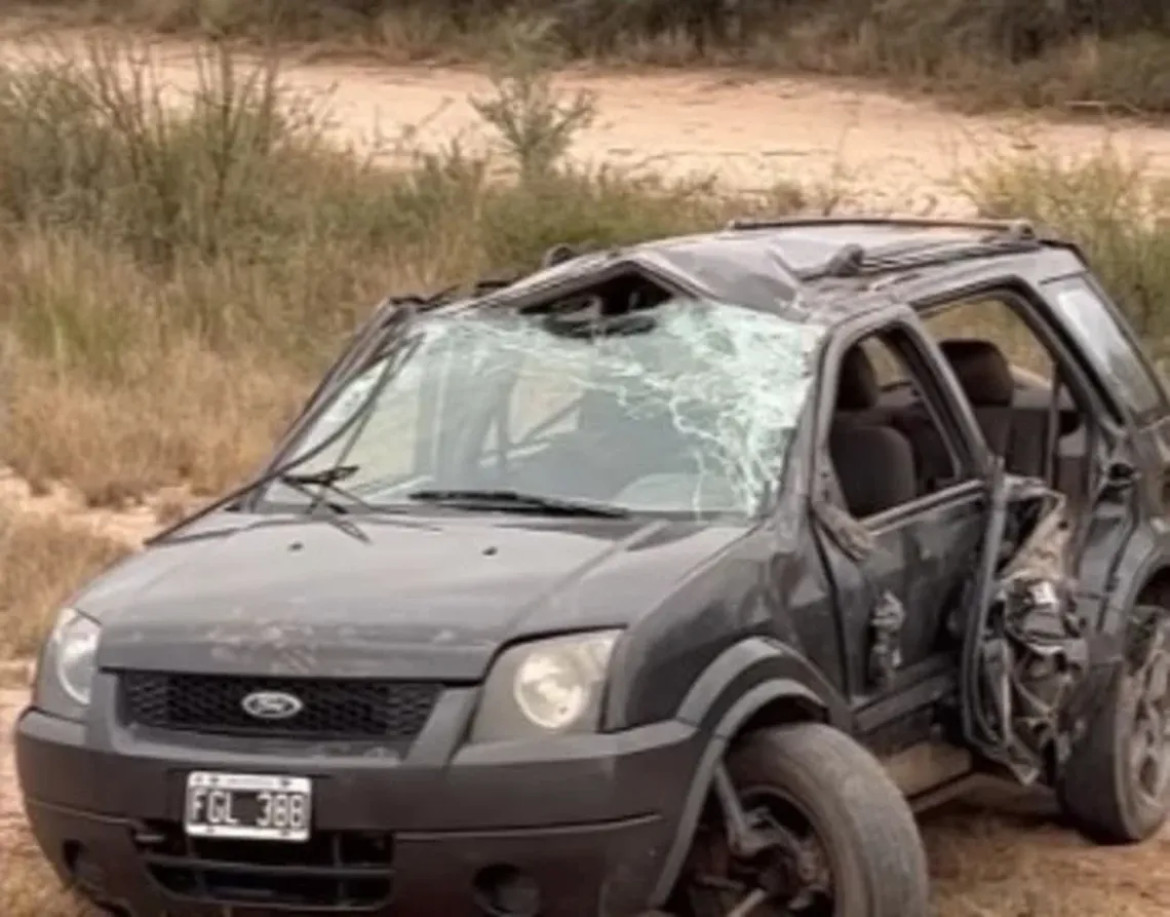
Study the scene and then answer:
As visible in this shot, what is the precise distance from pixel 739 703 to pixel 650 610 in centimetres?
25

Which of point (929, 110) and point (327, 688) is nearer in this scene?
point (327, 688)

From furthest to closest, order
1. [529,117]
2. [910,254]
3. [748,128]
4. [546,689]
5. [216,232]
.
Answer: [748,128] → [529,117] → [216,232] → [910,254] → [546,689]

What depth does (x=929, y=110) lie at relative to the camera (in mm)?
27406

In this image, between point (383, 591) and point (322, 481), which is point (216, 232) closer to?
point (322, 481)

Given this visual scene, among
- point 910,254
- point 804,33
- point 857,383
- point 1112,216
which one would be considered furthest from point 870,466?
point 804,33

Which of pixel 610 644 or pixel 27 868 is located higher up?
pixel 610 644

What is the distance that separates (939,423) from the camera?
24.4ft

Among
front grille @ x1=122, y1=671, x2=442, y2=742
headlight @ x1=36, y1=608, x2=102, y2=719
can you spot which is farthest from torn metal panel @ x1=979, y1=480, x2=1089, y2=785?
headlight @ x1=36, y1=608, x2=102, y2=719

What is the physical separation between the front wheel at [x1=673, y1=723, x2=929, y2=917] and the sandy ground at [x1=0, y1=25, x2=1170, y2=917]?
17.9 ft

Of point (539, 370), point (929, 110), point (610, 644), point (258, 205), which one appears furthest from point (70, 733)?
point (929, 110)

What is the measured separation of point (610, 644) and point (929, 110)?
2181 centimetres

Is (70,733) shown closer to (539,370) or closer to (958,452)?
(539,370)

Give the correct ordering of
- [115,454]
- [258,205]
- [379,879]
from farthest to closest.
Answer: [258,205] → [115,454] → [379,879]

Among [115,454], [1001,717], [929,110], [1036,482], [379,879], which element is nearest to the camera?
[379,879]
